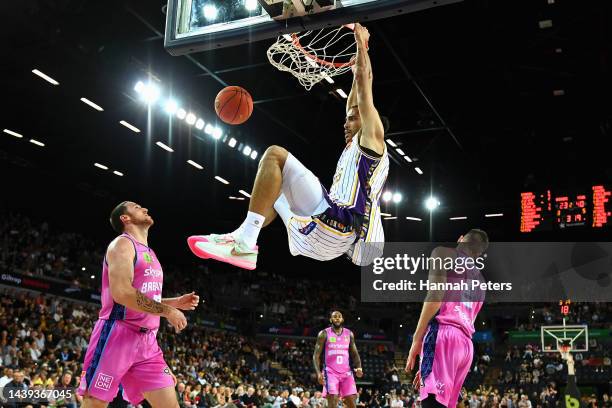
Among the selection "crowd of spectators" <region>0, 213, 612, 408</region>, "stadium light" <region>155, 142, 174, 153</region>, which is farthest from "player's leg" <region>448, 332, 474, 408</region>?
"stadium light" <region>155, 142, 174, 153</region>

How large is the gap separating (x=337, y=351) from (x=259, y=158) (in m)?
9.36

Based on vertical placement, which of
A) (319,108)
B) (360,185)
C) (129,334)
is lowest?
(129,334)

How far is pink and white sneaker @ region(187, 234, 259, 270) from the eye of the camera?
3927 mm

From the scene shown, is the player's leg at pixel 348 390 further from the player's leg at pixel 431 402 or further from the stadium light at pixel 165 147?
the stadium light at pixel 165 147

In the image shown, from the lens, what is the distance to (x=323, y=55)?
7.16 metres

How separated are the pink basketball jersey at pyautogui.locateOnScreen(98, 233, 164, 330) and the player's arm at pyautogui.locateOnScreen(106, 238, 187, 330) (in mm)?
111

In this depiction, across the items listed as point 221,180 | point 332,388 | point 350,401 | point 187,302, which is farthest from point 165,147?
point 187,302

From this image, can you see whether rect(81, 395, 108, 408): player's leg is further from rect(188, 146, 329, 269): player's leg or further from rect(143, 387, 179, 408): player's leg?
rect(188, 146, 329, 269): player's leg

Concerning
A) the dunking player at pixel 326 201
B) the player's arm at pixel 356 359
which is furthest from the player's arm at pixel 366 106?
the player's arm at pixel 356 359

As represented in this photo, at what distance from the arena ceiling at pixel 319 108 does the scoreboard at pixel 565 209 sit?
2.47m

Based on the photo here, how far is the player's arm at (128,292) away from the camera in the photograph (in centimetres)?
465

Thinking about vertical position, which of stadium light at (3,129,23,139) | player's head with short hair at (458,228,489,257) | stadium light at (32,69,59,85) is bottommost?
player's head with short hair at (458,228,489,257)

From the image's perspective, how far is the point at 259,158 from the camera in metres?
18.8

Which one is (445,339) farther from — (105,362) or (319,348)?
(319,348)
